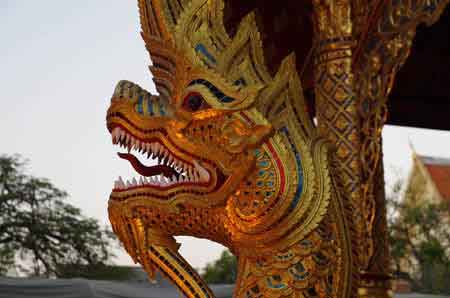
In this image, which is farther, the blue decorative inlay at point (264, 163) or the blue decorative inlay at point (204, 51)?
the blue decorative inlay at point (204, 51)

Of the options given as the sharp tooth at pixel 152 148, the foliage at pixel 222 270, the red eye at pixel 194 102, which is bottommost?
the sharp tooth at pixel 152 148

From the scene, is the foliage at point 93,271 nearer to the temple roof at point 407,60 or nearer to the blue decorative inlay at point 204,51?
the temple roof at point 407,60

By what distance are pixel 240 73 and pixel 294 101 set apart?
0.16 meters

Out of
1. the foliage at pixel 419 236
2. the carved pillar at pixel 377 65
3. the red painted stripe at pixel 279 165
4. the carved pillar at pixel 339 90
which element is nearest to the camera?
the red painted stripe at pixel 279 165

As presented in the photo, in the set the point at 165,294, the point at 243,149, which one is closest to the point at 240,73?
→ the point at 243,149

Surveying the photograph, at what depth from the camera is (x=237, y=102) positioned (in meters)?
1.72

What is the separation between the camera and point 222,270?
22516 millimetres

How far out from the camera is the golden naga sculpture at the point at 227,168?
1686 mm

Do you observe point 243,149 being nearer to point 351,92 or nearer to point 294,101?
point 294,101

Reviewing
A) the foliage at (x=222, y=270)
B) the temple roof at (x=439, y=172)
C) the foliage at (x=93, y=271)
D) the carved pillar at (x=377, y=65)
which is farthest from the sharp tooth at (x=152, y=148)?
the temple roof at (x=439, y=172)

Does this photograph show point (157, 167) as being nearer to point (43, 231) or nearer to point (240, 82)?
point (240, 82)

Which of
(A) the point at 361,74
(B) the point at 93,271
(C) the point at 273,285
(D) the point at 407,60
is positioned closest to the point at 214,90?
(C) the point at 273,285

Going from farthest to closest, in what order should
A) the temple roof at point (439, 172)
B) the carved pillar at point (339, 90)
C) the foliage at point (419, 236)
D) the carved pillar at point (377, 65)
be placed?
the temple roof at point (439, 172)
the foliage at point (419, 236)
the carved pillar at point (377, 65)
the carved pillar at point (339, 90)

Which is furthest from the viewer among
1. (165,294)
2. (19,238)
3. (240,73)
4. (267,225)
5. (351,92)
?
(19,238)
